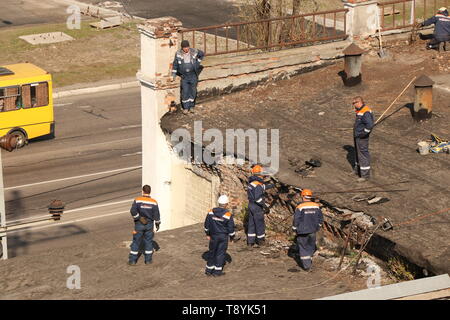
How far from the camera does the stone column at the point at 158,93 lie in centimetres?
2458

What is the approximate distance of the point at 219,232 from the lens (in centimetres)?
1914

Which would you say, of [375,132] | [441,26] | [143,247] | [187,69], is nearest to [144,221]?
[143,247]

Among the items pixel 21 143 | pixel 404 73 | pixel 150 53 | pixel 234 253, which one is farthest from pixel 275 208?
pixel 21 143

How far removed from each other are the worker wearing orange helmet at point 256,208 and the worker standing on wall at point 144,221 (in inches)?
70.9

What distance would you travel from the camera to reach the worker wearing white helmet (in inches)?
752

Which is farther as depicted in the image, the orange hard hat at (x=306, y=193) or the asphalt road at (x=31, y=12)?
the asphalt road at (x=31, y=12)

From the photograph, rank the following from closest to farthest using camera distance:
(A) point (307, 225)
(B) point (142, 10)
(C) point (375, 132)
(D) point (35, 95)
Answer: (A) point (307, 225), (C) point (375, 132), (D) point (35, 95), (B) point (142, 10)

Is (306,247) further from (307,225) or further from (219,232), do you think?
(219,232)

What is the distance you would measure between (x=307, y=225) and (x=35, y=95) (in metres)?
19.7

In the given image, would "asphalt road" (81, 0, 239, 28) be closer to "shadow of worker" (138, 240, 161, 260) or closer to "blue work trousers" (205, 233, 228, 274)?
"shadow of worker" (138, 240, 161, 260)

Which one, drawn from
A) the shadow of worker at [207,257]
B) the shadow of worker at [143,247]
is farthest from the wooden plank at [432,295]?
the shadow of worker at [143,247]

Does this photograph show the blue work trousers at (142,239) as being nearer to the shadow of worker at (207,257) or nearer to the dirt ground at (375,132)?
the shadow of worker at (207,257)

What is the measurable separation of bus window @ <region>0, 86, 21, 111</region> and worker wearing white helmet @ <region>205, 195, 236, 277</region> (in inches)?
725

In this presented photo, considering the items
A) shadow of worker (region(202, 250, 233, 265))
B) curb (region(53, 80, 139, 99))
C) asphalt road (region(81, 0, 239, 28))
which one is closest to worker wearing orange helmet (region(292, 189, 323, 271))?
shadow of worker (region(202, 250, 233, 265))
